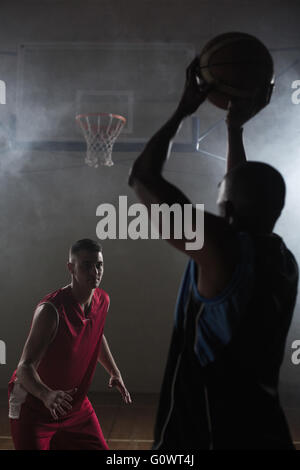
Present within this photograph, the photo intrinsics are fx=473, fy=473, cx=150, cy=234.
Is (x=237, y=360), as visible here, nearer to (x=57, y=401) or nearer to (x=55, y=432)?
(x=57, y=401)

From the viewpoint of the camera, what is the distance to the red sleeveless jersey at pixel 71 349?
2.62 m

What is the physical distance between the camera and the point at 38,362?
7.77 ft

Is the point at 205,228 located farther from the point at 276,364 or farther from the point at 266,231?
the point at 276,364

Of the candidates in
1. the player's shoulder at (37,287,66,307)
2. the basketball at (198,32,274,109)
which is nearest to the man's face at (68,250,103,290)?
the player's shoulder at (37,287,66,307)

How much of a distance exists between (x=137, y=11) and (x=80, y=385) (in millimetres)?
5129

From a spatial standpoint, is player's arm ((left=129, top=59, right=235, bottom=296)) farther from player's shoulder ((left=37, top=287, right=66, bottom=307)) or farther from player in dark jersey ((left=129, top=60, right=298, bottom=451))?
player's shoulder ((left=37, top=287, right=66, bottom=307))

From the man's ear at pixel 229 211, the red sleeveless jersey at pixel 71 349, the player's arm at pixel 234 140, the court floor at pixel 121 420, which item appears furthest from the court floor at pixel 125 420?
the man's ear at pixel 229 211

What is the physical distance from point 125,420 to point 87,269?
8.25 ft

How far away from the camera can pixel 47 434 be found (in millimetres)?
2381

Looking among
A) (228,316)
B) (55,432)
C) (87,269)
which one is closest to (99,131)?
(87,269)

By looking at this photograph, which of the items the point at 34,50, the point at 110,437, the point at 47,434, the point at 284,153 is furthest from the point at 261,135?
the point at 47,434

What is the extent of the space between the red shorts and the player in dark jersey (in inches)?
49.7

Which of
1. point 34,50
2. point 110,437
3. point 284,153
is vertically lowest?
point 110,437

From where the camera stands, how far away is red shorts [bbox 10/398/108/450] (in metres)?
2.33
